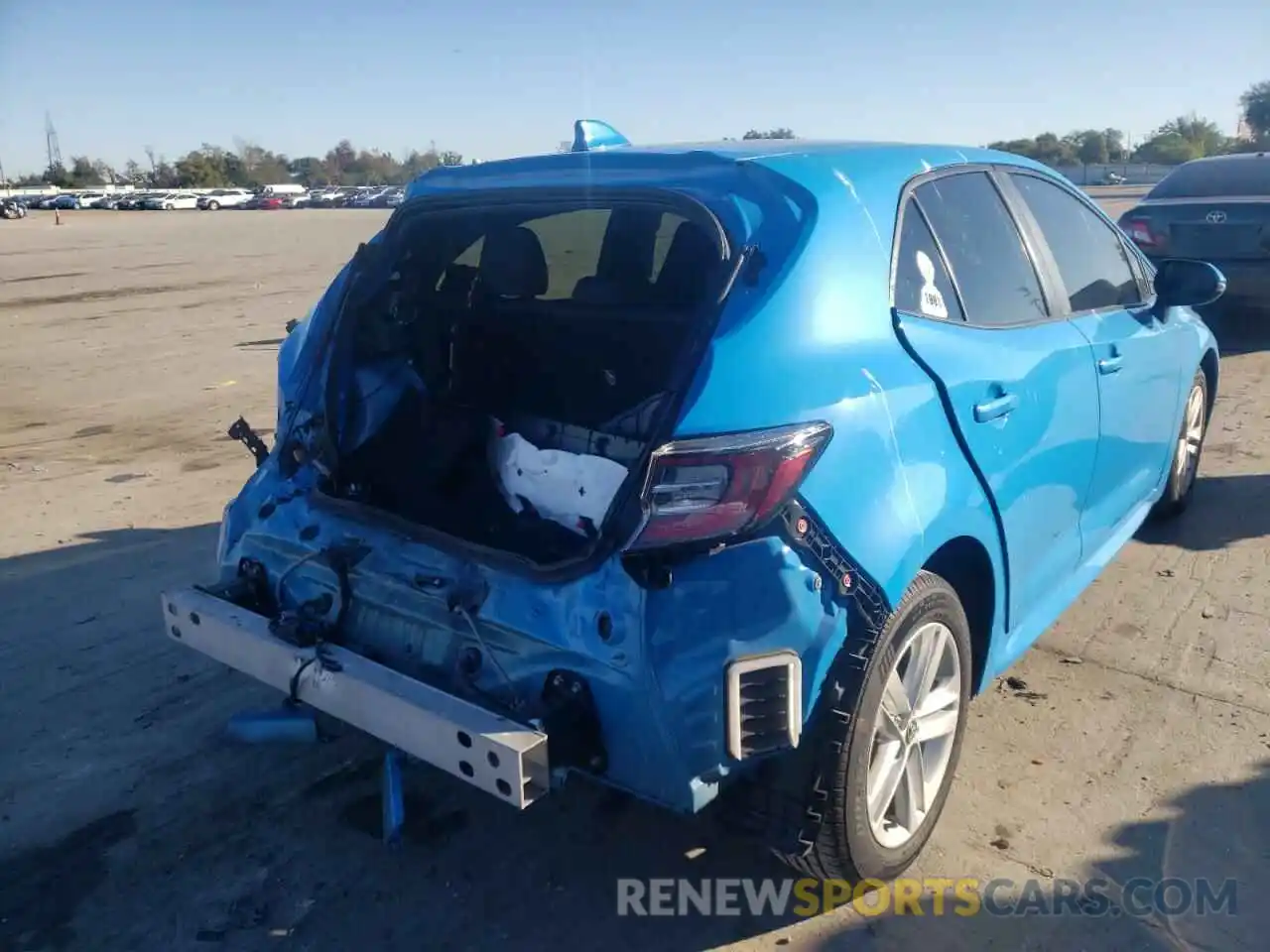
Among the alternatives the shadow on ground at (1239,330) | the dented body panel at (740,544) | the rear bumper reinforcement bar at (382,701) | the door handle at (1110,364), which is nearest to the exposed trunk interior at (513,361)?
the dented body panel at (740,544)

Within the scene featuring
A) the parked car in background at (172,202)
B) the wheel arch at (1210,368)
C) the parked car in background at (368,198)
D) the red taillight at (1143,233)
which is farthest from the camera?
the parked car in background at (368,198)

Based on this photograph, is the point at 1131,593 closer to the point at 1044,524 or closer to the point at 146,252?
the point at 1044,524

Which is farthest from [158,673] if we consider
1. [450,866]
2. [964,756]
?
[964,756]

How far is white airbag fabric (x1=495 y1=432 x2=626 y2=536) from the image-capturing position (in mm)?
3002

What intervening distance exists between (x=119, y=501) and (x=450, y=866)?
4.11 metres

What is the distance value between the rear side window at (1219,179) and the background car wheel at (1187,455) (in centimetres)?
466

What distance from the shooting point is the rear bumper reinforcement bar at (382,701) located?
2.27 meters

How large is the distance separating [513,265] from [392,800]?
1.79m

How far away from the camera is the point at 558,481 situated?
3.12 meters

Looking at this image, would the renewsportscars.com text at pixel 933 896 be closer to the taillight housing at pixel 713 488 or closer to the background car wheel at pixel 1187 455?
the taillight housing at pixel 713 488

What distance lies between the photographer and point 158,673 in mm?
4031

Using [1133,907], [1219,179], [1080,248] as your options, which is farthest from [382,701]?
[1219,179]

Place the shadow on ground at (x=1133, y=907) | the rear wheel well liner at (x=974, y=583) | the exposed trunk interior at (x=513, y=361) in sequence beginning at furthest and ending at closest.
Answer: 1. the exposed trunk interior at (x=513, y=361)
2. the rear wheel well liner at (x=974, y=583)
3. the shadow on ground at (x=1133, y=907)

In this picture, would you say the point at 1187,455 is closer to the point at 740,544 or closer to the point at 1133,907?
the point at 1133,907
